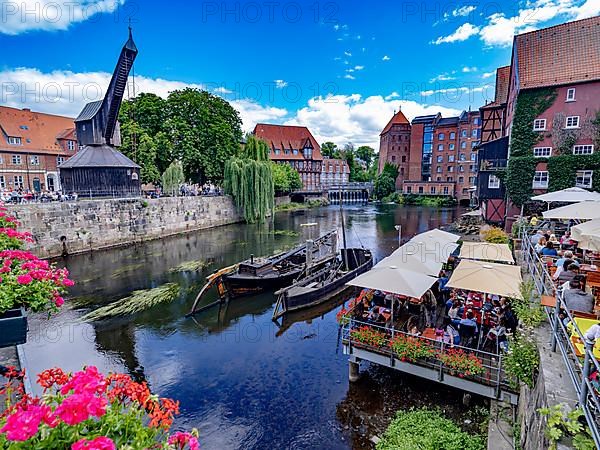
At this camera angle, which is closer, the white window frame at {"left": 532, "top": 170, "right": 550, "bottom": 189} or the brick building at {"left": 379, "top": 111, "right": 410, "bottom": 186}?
the white window frame at {"left": 532, "top": 170, "right": 550, "bottom": 189}

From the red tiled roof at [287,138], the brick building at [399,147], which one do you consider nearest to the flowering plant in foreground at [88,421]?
the red tiled roof at [287,138]

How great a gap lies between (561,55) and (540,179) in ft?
26.1

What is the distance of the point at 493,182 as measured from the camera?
88.5 ft

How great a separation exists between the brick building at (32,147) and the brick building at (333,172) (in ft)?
140

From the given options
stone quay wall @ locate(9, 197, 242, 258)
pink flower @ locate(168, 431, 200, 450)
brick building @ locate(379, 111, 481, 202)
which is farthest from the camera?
brick building @ locate(379, 111, 481, 202)

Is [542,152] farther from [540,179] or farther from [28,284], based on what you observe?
[28,284]

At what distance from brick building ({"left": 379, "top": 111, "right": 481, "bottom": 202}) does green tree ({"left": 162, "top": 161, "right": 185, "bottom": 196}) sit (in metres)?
44.1

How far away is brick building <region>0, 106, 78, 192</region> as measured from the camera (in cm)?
3788

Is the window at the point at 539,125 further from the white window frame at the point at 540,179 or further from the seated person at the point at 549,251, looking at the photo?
the seated person at the point at 549,251

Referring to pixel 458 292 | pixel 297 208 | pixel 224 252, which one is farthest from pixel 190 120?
pixel 458 292

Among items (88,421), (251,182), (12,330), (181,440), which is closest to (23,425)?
(88,421)

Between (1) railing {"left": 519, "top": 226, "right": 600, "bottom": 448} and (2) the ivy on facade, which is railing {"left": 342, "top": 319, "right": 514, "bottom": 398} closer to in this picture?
(1) railing {"left": 519, "top": 226, "right": 600, "bottom": 448}

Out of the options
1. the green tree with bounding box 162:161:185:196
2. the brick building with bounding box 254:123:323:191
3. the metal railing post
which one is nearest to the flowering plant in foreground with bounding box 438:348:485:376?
the metal railing post

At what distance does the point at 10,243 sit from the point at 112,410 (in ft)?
18.8
